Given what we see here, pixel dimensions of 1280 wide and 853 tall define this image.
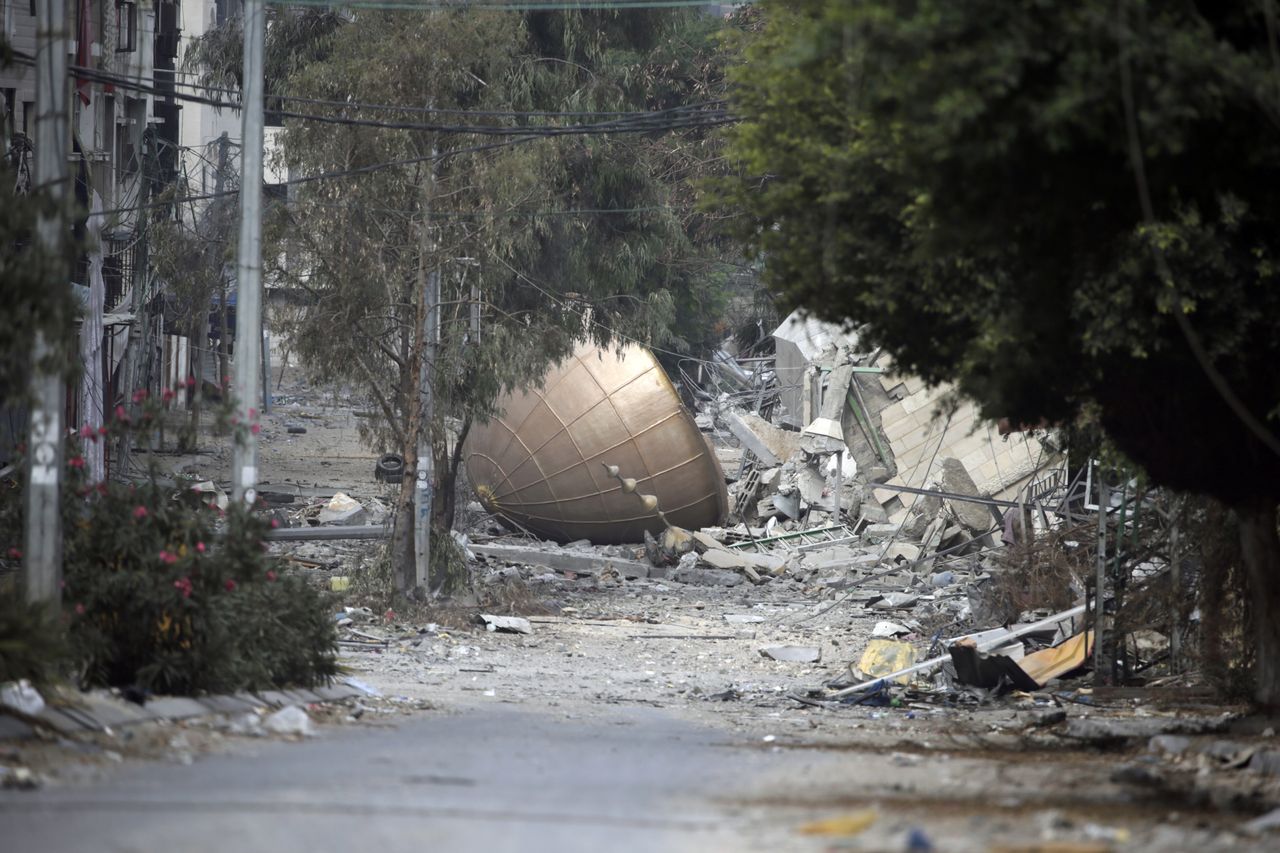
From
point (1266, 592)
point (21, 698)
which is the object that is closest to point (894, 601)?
point (1266, 592)

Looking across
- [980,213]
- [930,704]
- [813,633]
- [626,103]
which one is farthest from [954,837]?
[626,103]

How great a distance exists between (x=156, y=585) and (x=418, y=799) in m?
3.79

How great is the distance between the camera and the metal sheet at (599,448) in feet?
94.7

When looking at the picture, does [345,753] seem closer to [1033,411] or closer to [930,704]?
[1033,411]

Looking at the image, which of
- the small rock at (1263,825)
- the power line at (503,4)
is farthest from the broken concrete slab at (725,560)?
the small rock at (1263,825)

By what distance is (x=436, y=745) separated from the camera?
959cm

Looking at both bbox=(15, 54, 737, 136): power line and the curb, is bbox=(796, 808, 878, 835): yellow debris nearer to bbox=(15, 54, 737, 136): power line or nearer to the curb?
the curb

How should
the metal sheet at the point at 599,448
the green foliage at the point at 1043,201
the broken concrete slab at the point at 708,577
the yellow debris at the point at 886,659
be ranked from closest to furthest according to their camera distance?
the green foliage at the point at 1043,201 → the yellow debris at the point at 886,659 → the broken concrete slab at the point at 708,577 → the metal sheet at the point at 599,448

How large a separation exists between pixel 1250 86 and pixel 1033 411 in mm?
4005

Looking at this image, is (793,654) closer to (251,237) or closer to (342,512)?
(251,237)

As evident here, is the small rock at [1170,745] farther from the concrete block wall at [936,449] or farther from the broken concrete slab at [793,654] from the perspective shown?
the concrete block wall at [936,449]

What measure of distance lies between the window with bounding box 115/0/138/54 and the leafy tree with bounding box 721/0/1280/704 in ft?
59.6

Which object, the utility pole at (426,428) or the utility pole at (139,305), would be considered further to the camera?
the utility pole at (139,305)

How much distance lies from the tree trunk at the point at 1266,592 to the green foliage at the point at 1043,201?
1.83 feet
